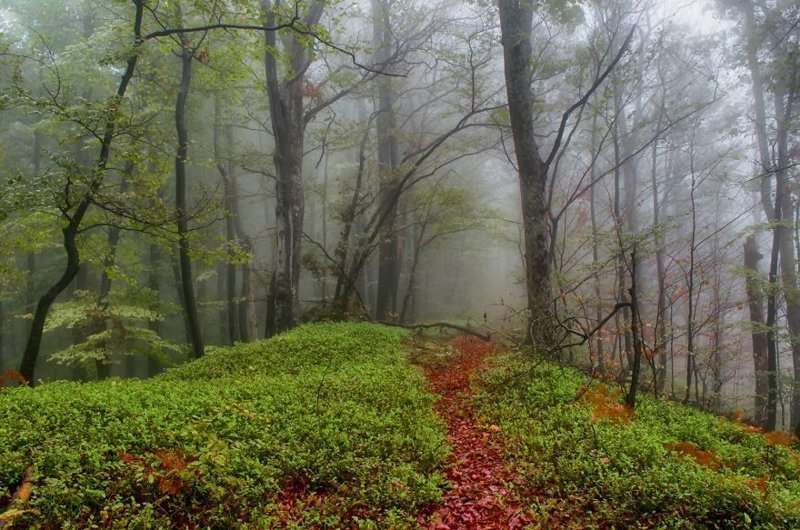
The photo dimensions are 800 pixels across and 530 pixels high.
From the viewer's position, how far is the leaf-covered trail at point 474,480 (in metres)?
3.86

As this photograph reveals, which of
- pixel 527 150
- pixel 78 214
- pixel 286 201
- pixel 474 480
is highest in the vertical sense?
pixel 527 150

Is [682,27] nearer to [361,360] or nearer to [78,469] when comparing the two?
[361,360]

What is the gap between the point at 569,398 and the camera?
6383 mm

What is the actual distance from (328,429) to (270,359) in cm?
420

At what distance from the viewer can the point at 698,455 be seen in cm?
460

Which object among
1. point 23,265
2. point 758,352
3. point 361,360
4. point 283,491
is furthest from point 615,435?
point 23,265

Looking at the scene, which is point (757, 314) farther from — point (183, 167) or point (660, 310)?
point (183, 167)

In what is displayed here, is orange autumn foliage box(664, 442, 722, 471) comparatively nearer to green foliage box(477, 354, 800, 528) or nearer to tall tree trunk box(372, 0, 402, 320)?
green foliage box(477, 354, 800, 528)

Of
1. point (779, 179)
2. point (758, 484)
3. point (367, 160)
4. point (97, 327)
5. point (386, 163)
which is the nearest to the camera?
point (758, 484)

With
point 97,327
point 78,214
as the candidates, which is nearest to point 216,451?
point 78,214

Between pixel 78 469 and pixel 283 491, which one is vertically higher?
pixel 78 469

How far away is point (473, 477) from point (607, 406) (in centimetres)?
235

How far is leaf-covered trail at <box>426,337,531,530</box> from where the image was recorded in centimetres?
386

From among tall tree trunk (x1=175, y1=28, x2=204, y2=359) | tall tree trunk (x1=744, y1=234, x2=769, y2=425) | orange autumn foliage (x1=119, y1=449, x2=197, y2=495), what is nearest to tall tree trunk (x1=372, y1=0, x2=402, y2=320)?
tall tree trunk (x1=175, y1=28, x2=204, y2=359)
